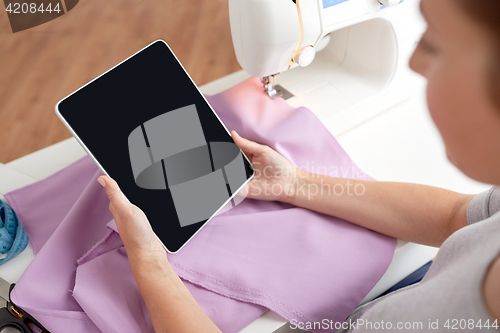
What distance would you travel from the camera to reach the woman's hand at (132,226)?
67 cm

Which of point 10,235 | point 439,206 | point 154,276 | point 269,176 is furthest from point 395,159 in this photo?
point 10,235

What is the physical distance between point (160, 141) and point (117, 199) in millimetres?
177

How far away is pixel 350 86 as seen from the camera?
3.51ft

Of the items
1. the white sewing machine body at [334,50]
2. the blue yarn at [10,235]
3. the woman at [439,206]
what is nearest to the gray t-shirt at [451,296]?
the woman at [439,206]

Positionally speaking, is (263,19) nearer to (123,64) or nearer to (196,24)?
(123,64)

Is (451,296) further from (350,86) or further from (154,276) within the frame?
(350,86)

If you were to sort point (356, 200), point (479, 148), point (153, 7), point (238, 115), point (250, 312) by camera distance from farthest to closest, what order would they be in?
point (153, 7) → point (238, 115) → point (356, 200) → point (250, 312) → point (479, 148)

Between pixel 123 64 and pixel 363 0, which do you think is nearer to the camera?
pixel 123 64

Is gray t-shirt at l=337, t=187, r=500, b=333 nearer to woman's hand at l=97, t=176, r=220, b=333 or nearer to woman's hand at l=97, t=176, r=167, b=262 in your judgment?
woman's hand at l=97, t=176, r=220, b=333

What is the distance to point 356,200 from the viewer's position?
2.68 feet

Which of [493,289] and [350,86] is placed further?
[350,86]

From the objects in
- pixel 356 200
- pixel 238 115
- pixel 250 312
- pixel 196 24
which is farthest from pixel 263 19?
pixel 196 24

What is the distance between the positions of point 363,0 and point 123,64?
22.3 inches

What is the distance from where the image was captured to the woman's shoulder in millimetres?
424
